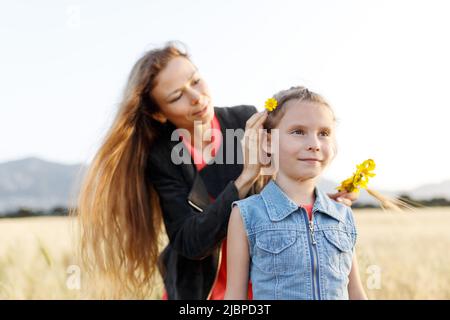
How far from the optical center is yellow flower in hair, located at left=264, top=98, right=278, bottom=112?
2.07 m

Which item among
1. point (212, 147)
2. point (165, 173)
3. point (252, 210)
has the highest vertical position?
point (212, 147)

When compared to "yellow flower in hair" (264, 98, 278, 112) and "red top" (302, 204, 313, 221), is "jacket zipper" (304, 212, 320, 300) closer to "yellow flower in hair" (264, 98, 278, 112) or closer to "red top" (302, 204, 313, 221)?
"red top" (302, 204, 313, 221)

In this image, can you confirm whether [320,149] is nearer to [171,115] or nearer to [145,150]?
[171,115]

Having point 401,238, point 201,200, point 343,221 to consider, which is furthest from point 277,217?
point 401,238

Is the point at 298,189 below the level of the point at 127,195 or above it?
below

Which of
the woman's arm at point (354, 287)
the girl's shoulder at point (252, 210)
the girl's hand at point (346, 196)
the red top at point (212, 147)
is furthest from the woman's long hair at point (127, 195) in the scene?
the woman's arm at point (354, 287)

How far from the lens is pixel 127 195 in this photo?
2.79m

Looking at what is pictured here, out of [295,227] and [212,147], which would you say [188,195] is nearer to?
[212,147]

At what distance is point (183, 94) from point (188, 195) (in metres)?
0.47

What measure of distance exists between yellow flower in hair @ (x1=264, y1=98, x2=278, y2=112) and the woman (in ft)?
1.64

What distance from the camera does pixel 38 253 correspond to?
177 inches

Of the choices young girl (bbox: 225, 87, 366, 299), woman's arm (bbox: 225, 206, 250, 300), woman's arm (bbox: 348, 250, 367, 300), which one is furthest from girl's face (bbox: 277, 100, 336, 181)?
woman's arm (bbox: 348, 250, 367, 300)

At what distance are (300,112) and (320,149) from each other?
0.50 feet

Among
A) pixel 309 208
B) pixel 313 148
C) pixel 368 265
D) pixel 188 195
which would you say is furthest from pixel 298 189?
pixel 368 265
